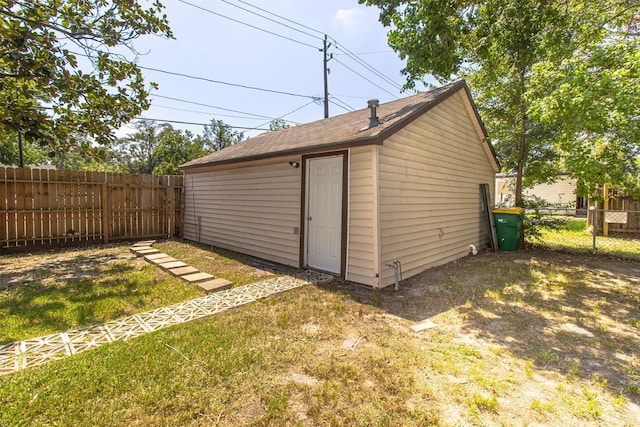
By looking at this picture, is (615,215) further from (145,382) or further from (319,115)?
(319,115)

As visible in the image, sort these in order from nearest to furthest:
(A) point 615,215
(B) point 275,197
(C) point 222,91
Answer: (B) point 275,197 → (A) point 615,215 → (C) point 222,91

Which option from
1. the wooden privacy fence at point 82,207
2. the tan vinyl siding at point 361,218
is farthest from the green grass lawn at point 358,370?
the wooden privacy fence at point 82,207

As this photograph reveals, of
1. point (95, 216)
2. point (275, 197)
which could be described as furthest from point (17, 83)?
point (275, 197)

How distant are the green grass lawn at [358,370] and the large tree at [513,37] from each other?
12.4 ft

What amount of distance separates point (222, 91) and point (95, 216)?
9.17 m

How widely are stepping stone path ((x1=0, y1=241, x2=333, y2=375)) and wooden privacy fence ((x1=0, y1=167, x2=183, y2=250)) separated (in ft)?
17.9

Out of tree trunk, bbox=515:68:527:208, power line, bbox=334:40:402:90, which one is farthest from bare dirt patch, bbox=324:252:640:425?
power line, bbox=334:40:402:90

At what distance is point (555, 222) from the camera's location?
27.3ft

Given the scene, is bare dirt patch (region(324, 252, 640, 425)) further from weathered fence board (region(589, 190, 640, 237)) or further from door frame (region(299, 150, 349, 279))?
weathered fence board (region(589, 190, 640, 237))

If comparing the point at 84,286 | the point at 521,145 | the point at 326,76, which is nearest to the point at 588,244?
the point at 521,145

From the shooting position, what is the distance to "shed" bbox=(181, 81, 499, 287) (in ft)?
15.8

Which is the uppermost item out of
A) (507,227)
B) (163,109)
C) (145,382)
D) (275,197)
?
(163,109)

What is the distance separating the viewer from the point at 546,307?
410 centimetres

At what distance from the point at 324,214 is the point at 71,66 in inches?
208
